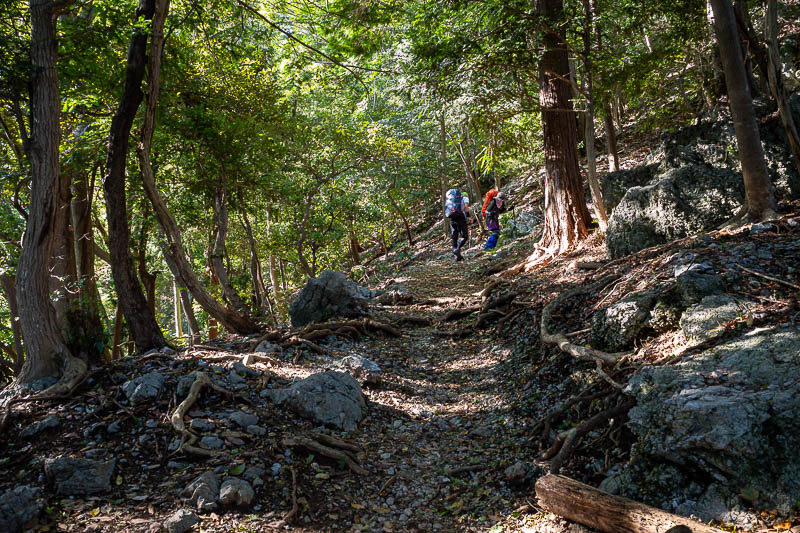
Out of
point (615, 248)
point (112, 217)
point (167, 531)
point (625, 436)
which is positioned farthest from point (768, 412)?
point (112, 217)

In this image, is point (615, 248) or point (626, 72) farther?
point (626, 72)

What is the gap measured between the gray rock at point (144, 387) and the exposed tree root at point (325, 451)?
1.70 meters

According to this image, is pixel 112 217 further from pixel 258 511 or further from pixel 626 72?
pixel 626 72

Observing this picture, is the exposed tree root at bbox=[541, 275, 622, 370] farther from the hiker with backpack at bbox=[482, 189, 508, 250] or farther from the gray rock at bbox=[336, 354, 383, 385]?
the hiker with backpack at bbox=[482, 189, 508, 250]

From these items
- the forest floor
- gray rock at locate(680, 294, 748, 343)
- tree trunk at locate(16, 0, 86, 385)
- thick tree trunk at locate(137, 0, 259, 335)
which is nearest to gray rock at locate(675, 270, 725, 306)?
gray rock at locate(680, 294, 748, 343)

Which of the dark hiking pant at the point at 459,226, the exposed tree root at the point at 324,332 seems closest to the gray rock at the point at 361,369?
the exposed tree root at the point at 324,332

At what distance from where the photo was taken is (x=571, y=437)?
3.74 meters

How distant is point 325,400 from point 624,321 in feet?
10.6

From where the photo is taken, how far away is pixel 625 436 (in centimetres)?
351

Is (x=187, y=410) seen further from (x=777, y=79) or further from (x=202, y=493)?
(x=777, y=79)

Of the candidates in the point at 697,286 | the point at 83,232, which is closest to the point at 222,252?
the point at 83,232

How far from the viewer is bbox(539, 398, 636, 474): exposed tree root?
3.62 meters

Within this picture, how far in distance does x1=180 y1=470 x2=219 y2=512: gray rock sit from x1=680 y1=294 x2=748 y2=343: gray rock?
161 inches

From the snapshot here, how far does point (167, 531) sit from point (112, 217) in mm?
4489
